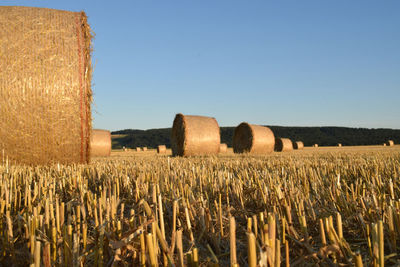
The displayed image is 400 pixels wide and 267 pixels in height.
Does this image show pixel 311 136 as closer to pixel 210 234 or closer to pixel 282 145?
pixel 282 145

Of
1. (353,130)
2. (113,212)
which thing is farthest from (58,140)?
(353,130)

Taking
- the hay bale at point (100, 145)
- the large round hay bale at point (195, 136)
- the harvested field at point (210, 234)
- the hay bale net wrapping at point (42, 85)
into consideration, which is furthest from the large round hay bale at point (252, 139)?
the harvested field at point (210, 234)

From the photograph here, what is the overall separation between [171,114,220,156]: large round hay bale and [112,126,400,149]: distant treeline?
25961 millimetres

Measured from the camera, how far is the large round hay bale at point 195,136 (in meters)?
9.97

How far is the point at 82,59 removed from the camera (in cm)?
520

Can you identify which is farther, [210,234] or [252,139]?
[252,139]

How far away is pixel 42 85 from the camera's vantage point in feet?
16.0

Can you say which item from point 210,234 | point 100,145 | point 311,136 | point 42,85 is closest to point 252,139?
point 100,145

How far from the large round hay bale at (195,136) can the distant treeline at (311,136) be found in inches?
1022

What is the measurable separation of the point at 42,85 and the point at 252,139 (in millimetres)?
8775

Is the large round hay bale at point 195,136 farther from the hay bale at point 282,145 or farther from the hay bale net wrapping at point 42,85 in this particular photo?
the hay bale at point 282,145

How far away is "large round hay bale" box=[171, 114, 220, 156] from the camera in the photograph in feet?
32.7

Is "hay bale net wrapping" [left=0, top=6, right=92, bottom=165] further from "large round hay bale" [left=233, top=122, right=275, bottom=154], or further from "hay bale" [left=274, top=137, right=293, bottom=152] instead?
"hay bale" [left=274, top=137, right=293, bottom=152]

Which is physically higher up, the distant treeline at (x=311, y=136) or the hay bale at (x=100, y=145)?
the distant treeline at (x=311, y=136)
